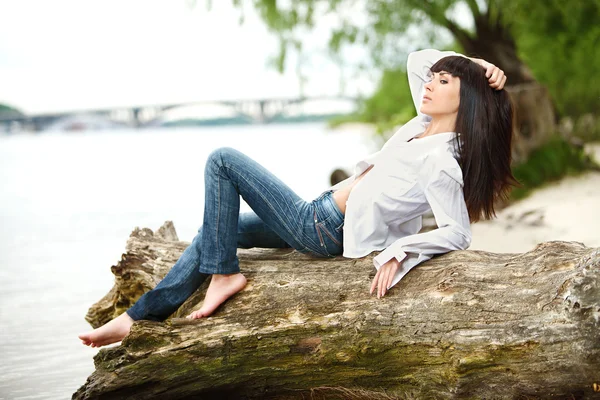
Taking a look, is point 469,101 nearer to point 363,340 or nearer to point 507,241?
point 363,340

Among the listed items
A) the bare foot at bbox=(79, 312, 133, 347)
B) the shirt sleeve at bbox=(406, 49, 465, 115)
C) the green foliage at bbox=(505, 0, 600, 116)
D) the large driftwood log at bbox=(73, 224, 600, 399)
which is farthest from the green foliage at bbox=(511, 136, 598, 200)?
the bare foot at bbox=(79, 312, 133, 347)

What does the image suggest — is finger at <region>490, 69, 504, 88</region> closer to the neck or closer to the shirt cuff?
the neck

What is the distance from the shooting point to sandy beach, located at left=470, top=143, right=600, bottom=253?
5.84 meters

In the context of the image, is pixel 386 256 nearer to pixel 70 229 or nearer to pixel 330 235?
pixel 330 235

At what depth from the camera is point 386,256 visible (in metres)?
2.59

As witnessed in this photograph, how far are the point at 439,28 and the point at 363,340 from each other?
7.51 m

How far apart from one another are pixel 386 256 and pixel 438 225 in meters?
0.22

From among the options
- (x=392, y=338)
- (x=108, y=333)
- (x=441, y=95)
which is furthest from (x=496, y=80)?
(x=108, y=333)

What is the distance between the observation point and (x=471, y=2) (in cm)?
888

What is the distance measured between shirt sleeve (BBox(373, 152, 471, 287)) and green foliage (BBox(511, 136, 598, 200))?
5.09 meters

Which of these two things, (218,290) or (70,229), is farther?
(70,229)

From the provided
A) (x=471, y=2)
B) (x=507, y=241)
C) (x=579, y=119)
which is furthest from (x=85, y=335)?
(x=579, y=119)

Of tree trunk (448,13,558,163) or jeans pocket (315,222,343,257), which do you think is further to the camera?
tree trunk (448,13,558,163)

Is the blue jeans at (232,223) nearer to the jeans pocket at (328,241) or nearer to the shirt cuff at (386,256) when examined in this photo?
the jeans pocket at (328,241)
